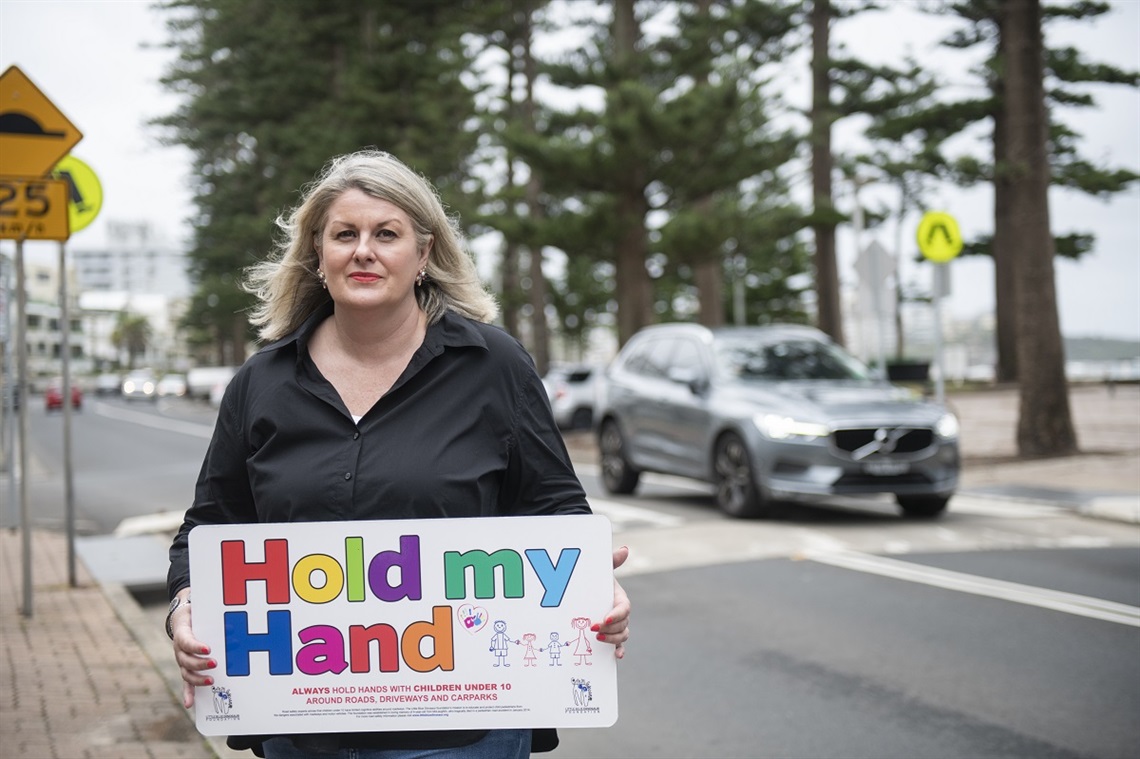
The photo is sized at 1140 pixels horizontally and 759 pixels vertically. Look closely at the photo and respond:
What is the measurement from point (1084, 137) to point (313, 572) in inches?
1376

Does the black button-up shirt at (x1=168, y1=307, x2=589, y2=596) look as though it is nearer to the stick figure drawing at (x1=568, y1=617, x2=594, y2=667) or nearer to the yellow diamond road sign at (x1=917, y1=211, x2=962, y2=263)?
the stick figure drawing at (x1=568, y1=617, x2=594, y2=667)

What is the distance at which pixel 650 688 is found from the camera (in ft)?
19.5

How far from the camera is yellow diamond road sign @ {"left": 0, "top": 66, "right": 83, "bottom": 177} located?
7.16 metres

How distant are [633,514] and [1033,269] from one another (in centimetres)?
672

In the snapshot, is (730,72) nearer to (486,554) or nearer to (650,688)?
(650,688)

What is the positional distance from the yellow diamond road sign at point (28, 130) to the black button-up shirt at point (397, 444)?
5262 millimetres

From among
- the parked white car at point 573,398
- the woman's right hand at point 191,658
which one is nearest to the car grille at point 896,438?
the woman's right hand at point 191,658

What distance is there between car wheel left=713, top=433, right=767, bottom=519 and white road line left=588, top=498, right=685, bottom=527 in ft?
1.52

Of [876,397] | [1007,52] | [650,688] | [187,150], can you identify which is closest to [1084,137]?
[1007,52]

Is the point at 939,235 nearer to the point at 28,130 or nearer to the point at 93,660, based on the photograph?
the point at 28,130

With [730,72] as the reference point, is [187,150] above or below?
above

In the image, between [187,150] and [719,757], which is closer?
[719,757]

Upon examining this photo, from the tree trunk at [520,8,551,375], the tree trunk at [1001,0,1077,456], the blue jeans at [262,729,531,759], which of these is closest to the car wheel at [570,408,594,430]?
the tree trunk at [520,8,551,375]

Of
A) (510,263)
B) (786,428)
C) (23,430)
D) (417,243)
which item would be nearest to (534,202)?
(510,263)
